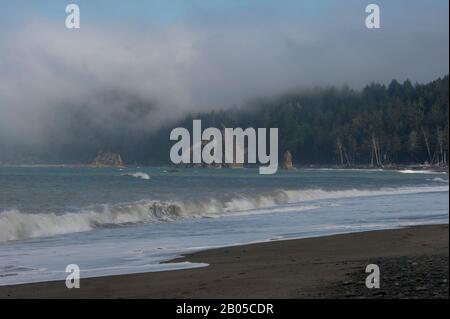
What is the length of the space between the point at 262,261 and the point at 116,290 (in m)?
3.98

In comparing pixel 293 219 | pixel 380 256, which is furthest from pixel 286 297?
pixel 293 219

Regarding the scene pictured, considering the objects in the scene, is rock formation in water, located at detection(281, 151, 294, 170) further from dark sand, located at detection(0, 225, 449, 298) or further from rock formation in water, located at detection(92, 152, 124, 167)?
dark sand, located at detection(0, 225, 449, 298)

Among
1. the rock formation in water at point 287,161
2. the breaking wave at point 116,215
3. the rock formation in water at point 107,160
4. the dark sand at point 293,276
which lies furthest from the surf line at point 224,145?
the dark sand at point 293,276

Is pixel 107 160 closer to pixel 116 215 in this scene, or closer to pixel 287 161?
pixel 287 161

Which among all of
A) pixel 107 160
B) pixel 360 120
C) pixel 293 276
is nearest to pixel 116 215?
pixel 293 276

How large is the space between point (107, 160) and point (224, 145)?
67.5 meters

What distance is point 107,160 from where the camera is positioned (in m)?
196

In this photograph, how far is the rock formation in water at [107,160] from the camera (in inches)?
7657

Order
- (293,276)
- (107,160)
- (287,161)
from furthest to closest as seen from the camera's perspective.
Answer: (107,160)
(287,161)
(293,276)

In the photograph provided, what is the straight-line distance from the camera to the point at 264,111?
132 meters

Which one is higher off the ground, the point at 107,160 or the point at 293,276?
the point at 293,276

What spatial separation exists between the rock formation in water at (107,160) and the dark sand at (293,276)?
18207 centimetres

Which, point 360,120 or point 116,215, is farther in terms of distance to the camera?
point 360,120
